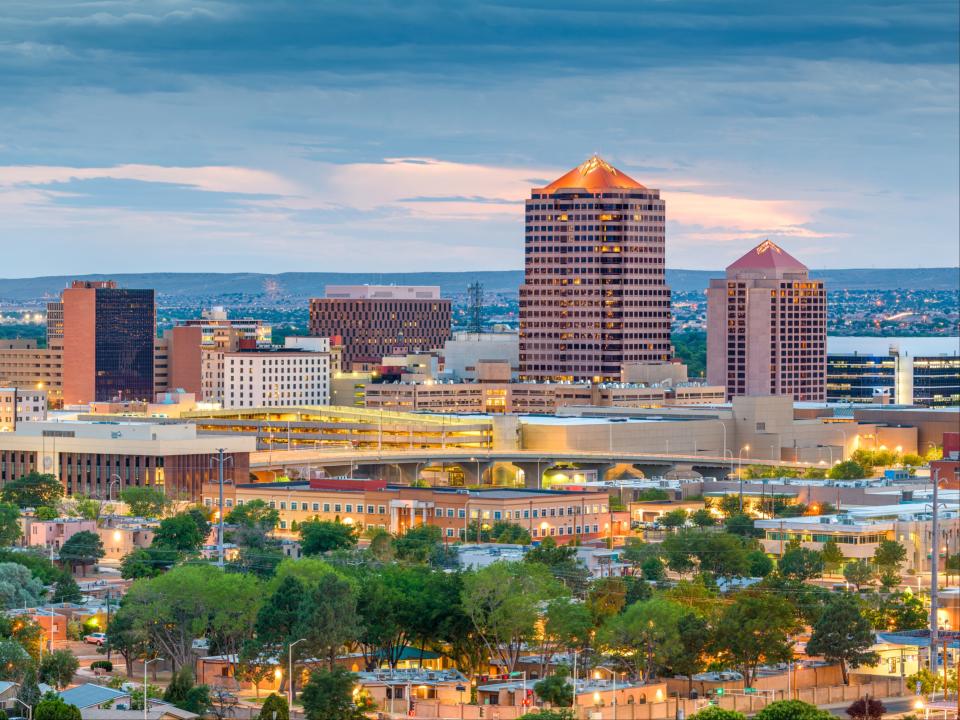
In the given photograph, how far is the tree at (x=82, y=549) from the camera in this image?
149m

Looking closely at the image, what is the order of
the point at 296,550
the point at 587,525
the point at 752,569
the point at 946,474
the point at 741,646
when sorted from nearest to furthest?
1. the point at 741,646
2. the point at 752,569
3. the point at 296,550
4. the point at 587,525
5. the point at 946,474

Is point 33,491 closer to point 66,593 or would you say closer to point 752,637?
point 66,593

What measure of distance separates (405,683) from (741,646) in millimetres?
14115

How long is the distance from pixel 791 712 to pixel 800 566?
138 feet

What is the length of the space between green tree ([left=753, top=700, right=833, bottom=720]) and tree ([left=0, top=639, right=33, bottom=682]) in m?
29.7

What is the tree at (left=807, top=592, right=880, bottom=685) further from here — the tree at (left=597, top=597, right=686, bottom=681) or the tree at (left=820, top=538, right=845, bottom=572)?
the tree at (left=820, top=538, right=845, bottom=572)

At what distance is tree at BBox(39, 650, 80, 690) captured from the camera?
10319 centimetres

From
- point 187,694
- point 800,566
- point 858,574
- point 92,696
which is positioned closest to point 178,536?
point 800,566

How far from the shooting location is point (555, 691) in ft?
327

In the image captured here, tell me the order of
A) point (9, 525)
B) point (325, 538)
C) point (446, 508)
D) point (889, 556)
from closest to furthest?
point (889, 556) < point (325, 538) < point (9, 525) < point (446, 508)

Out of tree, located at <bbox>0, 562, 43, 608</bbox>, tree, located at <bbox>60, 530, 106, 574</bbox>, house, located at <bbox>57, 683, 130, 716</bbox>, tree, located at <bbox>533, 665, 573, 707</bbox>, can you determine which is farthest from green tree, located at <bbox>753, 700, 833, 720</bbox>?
tree, located at <bbox>60, 530, 106, 574</bbox>

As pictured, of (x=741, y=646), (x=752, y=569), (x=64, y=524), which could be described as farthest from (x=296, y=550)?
(x=741, y=646)

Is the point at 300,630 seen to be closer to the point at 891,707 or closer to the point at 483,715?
the point at 483,715

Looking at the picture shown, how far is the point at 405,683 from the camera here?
104 m
